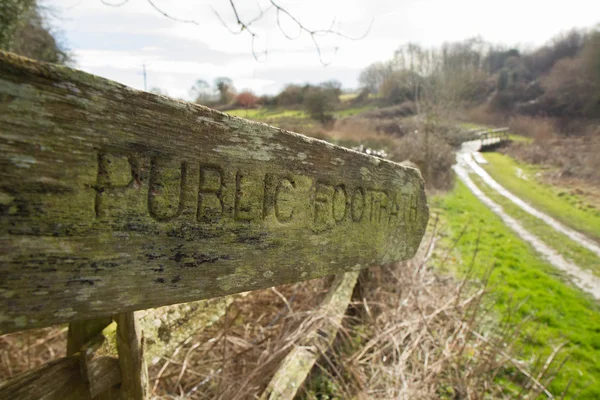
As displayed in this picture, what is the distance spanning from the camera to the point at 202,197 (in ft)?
2.77

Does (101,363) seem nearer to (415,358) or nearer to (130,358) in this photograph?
(130,358)

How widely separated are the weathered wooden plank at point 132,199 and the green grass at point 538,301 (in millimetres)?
2991

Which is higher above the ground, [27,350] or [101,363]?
[101,363]

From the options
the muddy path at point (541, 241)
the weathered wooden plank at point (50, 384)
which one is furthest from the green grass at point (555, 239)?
the weathered wooden plank at point (50, 384)

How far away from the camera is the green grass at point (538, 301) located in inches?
148

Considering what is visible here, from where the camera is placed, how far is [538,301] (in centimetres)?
516

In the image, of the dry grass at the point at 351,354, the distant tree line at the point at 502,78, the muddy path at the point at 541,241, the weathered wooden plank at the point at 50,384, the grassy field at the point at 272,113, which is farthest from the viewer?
the distant tree line at the point at 502,78

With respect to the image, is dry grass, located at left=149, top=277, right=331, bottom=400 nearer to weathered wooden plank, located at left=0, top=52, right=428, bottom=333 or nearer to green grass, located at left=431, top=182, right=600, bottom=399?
weathered wooden plank, located at left=0, top=52, right=428, bottom=333

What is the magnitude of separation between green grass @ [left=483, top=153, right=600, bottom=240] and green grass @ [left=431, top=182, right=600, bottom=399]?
202 centimetres

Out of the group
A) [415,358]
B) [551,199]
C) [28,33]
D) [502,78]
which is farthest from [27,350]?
[502,78]

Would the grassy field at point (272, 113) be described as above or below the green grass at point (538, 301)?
above

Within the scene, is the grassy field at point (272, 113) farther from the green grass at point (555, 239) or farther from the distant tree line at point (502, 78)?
the green grass at point (555, 239)

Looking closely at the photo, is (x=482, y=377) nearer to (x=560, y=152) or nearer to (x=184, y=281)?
(x=184, y=281)

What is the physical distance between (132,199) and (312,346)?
7.49ft
